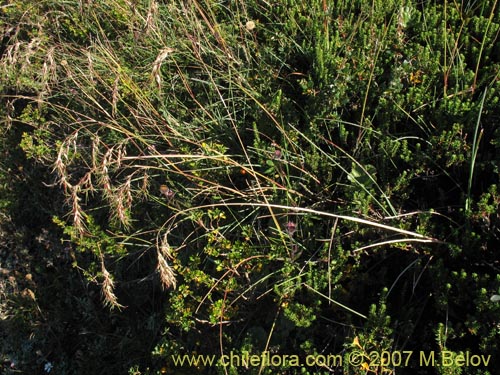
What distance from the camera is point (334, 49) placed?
101 inches

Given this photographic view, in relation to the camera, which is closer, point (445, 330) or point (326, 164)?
point (445, 330)

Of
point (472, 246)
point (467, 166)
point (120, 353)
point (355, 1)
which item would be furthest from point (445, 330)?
point (355, 1)

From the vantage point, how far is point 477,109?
7.04 ft

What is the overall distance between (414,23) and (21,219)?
104 inches

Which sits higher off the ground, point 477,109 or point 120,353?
point 477,109

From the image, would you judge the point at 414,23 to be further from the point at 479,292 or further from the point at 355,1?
the point at 479,292

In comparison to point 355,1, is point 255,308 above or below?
below

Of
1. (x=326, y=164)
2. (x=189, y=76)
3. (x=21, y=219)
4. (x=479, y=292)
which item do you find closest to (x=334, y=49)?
(x=326, y=164)

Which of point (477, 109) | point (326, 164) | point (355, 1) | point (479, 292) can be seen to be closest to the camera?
point (479, 292)

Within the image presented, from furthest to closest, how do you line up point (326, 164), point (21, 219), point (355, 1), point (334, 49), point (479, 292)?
point (21, 219), point (355, 1), point (334, 49), point (326, 164), point (479, 292)

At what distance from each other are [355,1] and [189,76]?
1001mm

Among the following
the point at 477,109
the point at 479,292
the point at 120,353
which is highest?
the point at 477,109

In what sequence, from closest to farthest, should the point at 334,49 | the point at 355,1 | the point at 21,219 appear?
the point at 334,49
the point at 355,1
the point at 21,219

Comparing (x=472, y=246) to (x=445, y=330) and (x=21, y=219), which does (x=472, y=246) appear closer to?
(x=445, y=330)
